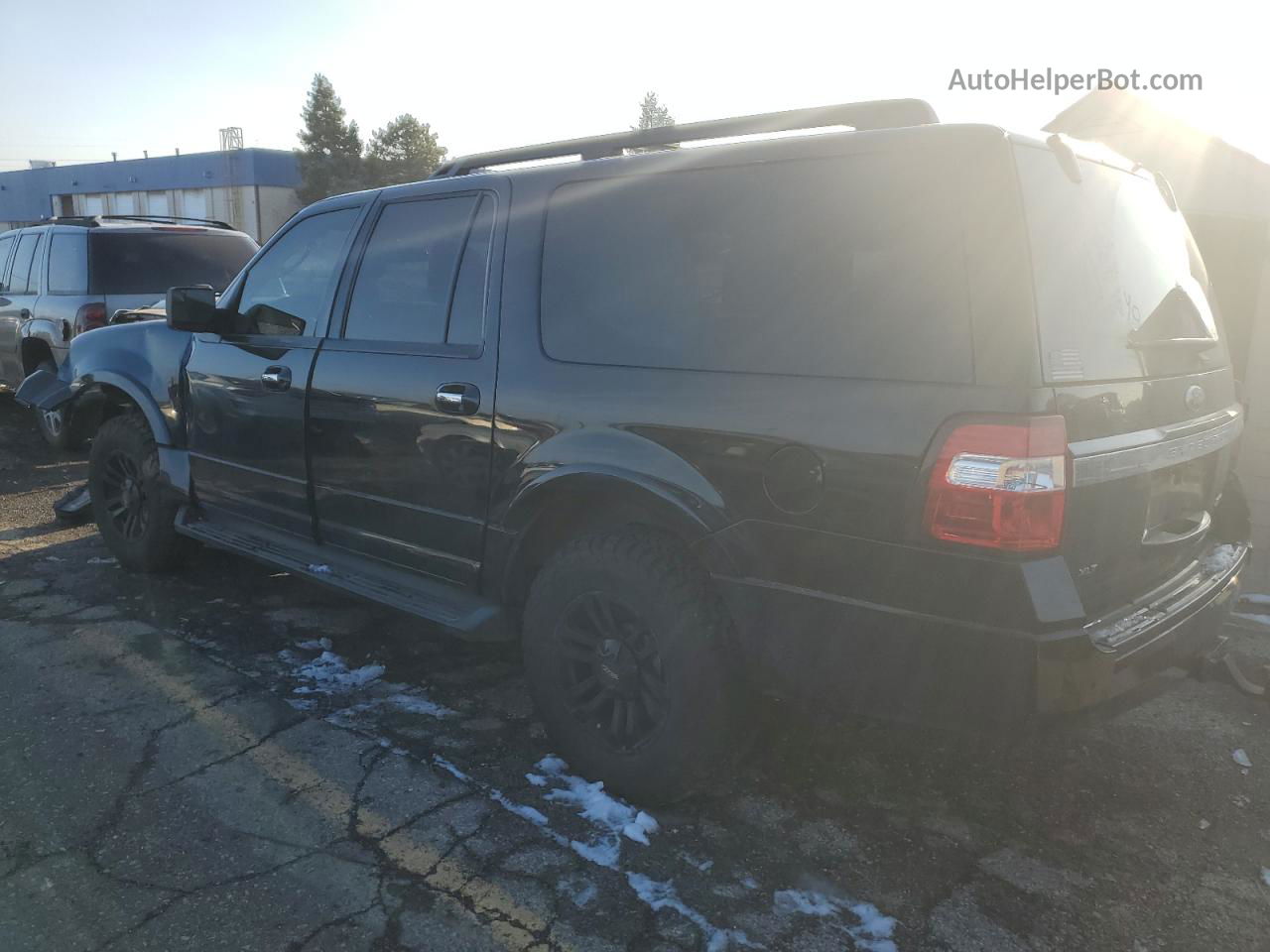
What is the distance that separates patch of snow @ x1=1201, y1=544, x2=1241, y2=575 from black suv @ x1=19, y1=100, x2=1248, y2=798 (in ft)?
0.05

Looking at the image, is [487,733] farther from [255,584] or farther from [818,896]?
[255,584]

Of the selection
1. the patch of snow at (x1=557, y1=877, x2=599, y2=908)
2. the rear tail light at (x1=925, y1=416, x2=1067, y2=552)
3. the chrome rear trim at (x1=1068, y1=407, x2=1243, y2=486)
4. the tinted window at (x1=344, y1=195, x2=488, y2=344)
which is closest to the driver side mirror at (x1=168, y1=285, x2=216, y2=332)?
the tinted window at (x1=344, y1=195, x2=488, y2=344)

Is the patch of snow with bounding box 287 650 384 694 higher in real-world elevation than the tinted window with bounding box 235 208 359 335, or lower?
lower

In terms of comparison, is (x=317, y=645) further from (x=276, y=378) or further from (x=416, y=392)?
(x=416, y=392)

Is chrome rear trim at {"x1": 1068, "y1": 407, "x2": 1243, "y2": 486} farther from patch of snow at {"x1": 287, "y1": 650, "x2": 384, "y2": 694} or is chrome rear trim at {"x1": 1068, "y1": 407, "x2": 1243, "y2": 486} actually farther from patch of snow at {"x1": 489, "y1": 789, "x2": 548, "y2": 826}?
patch of snow at {"x1": 287, "y1": 650, "x2": 384, "y2": 694}

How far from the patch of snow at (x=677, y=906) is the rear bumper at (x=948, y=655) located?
23.3 inches

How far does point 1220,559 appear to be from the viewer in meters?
2.97

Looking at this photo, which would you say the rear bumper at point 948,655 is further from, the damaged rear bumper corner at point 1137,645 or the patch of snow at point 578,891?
the patch of snow at point 578,891

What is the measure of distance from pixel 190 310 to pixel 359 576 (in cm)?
146

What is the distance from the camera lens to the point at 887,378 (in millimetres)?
2281

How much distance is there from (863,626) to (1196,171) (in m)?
6.39

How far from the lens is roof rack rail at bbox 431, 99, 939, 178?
249 cm

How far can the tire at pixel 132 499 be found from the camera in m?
4.79

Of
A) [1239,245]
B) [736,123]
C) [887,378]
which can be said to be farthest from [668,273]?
[1239,245]
